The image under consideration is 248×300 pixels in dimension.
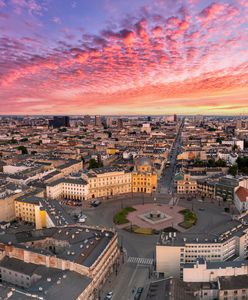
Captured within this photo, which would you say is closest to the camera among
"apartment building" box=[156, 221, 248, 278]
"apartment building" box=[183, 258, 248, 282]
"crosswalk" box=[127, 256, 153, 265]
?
"apartment building" box=[183, 258, 248, 282]

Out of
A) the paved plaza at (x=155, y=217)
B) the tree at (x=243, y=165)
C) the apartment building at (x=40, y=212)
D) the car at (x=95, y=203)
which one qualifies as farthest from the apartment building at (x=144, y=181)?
the tree at (x=243, y=165)

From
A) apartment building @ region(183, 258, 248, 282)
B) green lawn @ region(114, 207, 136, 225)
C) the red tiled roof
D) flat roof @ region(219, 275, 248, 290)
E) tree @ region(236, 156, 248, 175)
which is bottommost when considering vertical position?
green lawn @ region(114, 207, 136, 225)

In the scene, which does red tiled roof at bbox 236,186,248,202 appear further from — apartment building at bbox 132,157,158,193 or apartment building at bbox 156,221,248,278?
apartment building at bbox 132,157,158,193

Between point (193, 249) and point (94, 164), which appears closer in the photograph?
point (193, 249)

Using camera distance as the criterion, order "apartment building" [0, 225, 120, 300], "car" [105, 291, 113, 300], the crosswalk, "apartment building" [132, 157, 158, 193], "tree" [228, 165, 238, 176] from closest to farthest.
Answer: "apartment building" [0, 225, 120, 300] → "car" [105, 291, 113, 300] → the crosswalk → "apartment building" [132, 157, 158, 193] → "tree" [228, 165, 238, 176]

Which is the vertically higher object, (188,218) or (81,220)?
(81,220)

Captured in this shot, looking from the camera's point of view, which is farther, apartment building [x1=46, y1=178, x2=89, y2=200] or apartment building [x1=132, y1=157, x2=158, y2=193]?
apartment building [x1=132, y1=157, x2=158, y2=193]

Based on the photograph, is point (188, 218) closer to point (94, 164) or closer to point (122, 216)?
point (122, 216)

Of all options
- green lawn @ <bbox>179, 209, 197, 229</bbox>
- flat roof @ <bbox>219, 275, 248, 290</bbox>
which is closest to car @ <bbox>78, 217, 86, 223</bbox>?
green lawn @ <bbox>179, 209, 197, 229</bbox>

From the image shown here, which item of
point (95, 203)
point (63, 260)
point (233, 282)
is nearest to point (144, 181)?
point (95, 203)

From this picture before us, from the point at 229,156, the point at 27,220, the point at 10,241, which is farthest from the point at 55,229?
the point at 229,156
